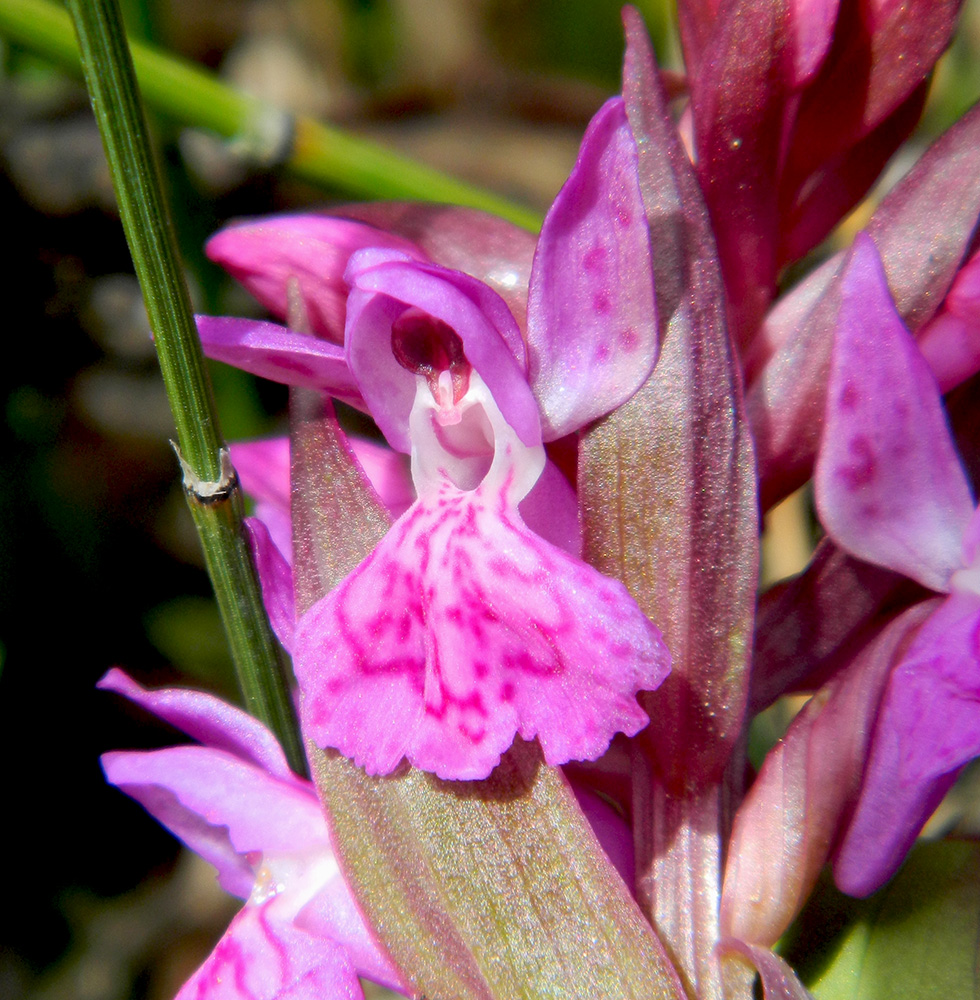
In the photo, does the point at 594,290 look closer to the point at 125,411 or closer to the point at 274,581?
the point at 274,581

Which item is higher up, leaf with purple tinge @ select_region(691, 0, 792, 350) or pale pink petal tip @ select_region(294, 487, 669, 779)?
leaf with purple tinge @ select_region(691, 0, 792, 350)

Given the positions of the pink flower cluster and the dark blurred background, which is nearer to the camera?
the pink flower cluster

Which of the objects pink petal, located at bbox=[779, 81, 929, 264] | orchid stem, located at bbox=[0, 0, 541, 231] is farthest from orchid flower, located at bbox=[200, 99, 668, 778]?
orchid stem, located at bbox=[0, 0, 541, 231]

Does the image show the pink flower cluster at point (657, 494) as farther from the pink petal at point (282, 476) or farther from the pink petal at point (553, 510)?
the pink petal at point (282, 476)

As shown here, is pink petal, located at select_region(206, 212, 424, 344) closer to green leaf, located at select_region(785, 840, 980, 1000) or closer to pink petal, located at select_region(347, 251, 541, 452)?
pink petal, located at select_region(347, 251, 541, 452)

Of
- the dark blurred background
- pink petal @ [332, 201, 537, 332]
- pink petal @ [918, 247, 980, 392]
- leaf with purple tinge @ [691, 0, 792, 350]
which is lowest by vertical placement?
the dark blurred background

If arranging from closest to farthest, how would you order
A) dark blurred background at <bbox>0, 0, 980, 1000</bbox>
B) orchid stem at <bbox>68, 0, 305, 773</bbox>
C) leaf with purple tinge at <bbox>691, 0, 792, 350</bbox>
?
1. orchid stem at <bbox>68, 0, 305, 773</bbox>
2. leaf with purple tinge at <bbox>691, 0, 792, 350</bbox>
3. dark blurred background at <bbox>0, 0, 980, 1000</bbox>

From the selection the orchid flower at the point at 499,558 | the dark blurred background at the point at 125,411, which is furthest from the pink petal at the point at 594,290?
the dark blurred background at the point at 125,411
